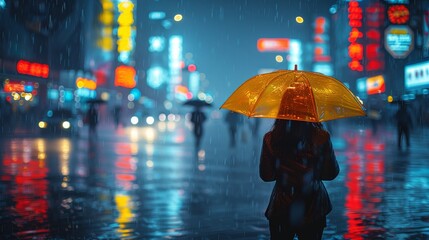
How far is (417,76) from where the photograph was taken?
184 ft

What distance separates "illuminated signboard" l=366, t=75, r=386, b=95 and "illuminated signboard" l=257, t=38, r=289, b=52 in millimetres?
66390

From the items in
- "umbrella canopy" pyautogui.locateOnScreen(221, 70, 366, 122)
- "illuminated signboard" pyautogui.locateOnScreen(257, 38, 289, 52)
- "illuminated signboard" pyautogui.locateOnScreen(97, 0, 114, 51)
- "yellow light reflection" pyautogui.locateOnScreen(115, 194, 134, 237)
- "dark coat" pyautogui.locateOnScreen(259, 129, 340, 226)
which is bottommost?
"yellow light reflection" pyautogui.locateOnScreen(115, 194, 134, 237)

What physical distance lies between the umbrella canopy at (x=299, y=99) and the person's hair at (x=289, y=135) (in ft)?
0.20

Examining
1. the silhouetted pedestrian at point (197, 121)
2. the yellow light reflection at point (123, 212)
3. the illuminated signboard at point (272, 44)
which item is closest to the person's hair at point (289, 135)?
the yellow light reflection at point (123, 212)

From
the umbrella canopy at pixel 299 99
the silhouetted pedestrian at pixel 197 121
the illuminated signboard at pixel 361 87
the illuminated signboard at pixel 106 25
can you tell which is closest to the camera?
the umbrella canopy at pixel 299 99

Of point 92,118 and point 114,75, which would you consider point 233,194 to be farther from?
point 114,75

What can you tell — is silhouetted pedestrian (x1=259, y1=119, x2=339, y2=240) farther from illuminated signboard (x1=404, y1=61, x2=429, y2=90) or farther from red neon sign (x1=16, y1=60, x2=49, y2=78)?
illuminated signboard (x1=404, y1=61, x2=429, y2=90)

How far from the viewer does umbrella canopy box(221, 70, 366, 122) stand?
445 centimetres

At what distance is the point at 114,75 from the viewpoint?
90562 millimetres

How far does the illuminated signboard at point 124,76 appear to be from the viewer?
91500mm

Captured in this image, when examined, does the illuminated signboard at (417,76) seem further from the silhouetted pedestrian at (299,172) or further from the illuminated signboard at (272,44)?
the illuminated signboard at (272,44)

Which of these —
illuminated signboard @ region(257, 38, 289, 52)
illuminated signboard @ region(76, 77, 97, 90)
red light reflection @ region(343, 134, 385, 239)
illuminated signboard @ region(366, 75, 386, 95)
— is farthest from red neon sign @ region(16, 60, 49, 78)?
illuminated signboard @ region(257, 38, 289, 52)

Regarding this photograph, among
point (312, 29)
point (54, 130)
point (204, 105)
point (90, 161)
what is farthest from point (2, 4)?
point (312, 29)

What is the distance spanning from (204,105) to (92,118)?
8344 mm
